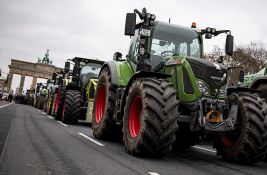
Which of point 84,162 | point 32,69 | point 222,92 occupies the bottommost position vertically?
point 84,162

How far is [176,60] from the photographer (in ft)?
22.3

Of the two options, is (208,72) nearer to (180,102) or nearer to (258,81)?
(180,102)

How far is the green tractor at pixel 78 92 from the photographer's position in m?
13.3

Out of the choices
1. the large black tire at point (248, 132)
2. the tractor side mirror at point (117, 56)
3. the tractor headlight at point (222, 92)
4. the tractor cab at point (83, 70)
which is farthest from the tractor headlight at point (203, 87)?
the tractor cab at point (83, 70)

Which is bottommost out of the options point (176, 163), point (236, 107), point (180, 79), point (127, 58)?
point (176, 163)

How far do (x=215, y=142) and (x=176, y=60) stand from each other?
71.5 inches

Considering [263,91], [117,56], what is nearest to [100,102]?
[117,56]

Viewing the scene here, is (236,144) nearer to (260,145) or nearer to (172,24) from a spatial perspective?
(260,145)

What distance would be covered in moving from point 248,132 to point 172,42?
2.55m

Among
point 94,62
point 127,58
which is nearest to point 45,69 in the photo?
point 94,62

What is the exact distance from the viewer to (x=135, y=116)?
6.88 metres

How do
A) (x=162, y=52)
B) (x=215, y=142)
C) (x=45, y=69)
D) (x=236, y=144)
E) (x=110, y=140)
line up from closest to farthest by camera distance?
1. (x=236, y=144)
2. (x=215, y=142)
3. (x=162, y=52)
4. (x=110, y=140)
5. (x=45, y=69)

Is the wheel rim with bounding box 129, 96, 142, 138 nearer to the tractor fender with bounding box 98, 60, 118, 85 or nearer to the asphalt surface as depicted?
the asphalt surface

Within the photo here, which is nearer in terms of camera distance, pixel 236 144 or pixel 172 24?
pixel 236 144
